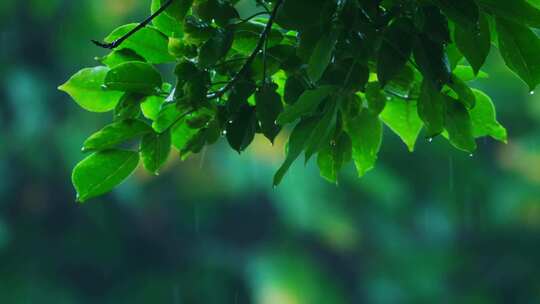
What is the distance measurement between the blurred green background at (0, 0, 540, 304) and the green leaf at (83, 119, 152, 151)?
3.45 metres

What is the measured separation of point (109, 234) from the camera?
414cm

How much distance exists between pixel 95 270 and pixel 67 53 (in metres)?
1.01

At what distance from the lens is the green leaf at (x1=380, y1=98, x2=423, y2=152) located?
0.53 metres

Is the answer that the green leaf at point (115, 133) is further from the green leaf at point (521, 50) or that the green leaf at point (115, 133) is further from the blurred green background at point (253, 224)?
the blurred green background at point (253, 224)

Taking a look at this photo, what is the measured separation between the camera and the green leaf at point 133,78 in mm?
473

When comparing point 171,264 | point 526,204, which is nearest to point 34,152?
point 171,264

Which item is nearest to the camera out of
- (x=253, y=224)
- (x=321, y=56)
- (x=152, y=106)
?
(x=321, y=56)

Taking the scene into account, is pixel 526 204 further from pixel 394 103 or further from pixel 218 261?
pixel 394 103

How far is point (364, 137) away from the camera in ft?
1.70

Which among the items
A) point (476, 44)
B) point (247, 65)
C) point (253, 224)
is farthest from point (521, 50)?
point (253, 224)

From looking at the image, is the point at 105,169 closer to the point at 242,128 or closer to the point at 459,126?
the point at 242,128

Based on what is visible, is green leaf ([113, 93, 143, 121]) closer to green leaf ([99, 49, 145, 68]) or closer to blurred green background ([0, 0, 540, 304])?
green leaf ([99, 49, 145, 68])

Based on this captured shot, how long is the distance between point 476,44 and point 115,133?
0.20 metres

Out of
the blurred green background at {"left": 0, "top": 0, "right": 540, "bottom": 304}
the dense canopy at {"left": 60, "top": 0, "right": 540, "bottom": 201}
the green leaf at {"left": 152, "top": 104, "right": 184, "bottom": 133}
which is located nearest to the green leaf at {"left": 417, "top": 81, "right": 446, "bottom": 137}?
the dense canopy at {"left": 60, "top": 0, "right": 540, "bottom": 201}
